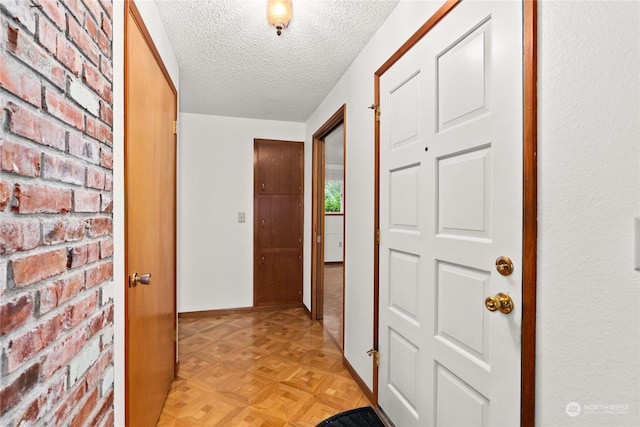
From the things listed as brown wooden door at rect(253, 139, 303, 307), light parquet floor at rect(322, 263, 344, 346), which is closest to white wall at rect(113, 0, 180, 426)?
light parquet floor at rect(322, 263, 344, 346)

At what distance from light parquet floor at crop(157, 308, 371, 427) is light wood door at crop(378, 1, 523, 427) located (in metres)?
0.55

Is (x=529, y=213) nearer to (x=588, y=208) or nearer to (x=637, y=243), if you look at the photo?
(x=588, y=208)

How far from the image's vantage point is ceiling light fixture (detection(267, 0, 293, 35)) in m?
1.55

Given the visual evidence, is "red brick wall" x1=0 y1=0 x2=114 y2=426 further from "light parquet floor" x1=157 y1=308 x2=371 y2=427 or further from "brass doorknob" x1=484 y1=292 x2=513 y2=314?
"brass doorknob" x1=484 y1=292 x2=513 y2=314

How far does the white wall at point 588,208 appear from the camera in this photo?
713mm

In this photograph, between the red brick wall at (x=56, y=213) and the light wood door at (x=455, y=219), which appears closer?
the red brick wall at (x=56, y=213)

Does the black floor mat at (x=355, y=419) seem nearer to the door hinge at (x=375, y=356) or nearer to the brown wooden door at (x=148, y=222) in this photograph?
the door hinge at (x=375, y=356)

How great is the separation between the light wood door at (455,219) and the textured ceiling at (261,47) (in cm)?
47

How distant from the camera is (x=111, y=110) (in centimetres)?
110

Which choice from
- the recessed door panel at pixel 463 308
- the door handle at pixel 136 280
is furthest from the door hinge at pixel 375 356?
the door handle at pixel 136 280

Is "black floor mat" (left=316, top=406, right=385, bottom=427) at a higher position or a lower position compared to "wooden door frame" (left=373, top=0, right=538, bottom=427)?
lower

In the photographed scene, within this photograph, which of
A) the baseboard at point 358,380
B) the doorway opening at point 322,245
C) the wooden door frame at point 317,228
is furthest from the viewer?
the wooden door frame at point 317,228

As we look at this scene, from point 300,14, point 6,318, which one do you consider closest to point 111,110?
point 6,318

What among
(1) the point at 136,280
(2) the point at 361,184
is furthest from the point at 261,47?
(1) the point at 136,280
